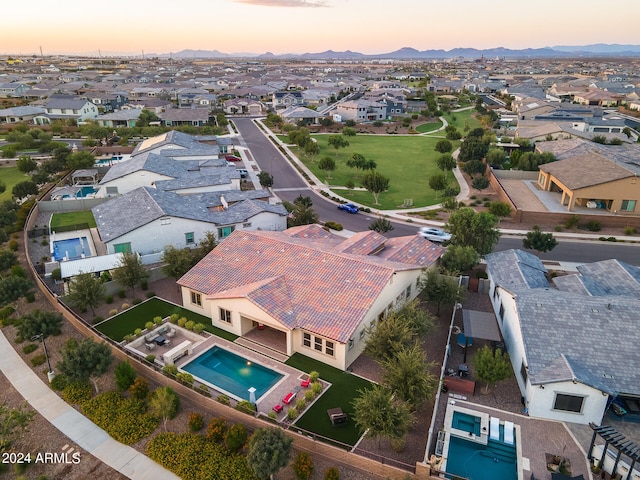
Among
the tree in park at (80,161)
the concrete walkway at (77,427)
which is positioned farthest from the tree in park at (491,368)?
the tree in park at (80,161)

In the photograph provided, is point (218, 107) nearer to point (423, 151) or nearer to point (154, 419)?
point (423, 151)

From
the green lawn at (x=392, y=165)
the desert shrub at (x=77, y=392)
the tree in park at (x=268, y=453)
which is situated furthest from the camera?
the green lawn at (x=392, y=165)

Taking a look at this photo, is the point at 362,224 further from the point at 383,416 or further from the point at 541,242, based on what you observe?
the point at 383,416

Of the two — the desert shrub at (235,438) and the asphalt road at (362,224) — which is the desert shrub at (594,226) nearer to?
the asphalt road at (362,224)

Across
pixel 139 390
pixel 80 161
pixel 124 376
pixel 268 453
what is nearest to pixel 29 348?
pixel 124 376

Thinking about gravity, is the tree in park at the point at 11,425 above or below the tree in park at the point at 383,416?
below

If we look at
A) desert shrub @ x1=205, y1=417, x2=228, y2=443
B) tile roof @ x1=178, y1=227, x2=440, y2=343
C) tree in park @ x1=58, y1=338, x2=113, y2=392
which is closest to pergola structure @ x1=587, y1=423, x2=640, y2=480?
tile roof @ x1=178, y1=227, x2=440, y2=343
